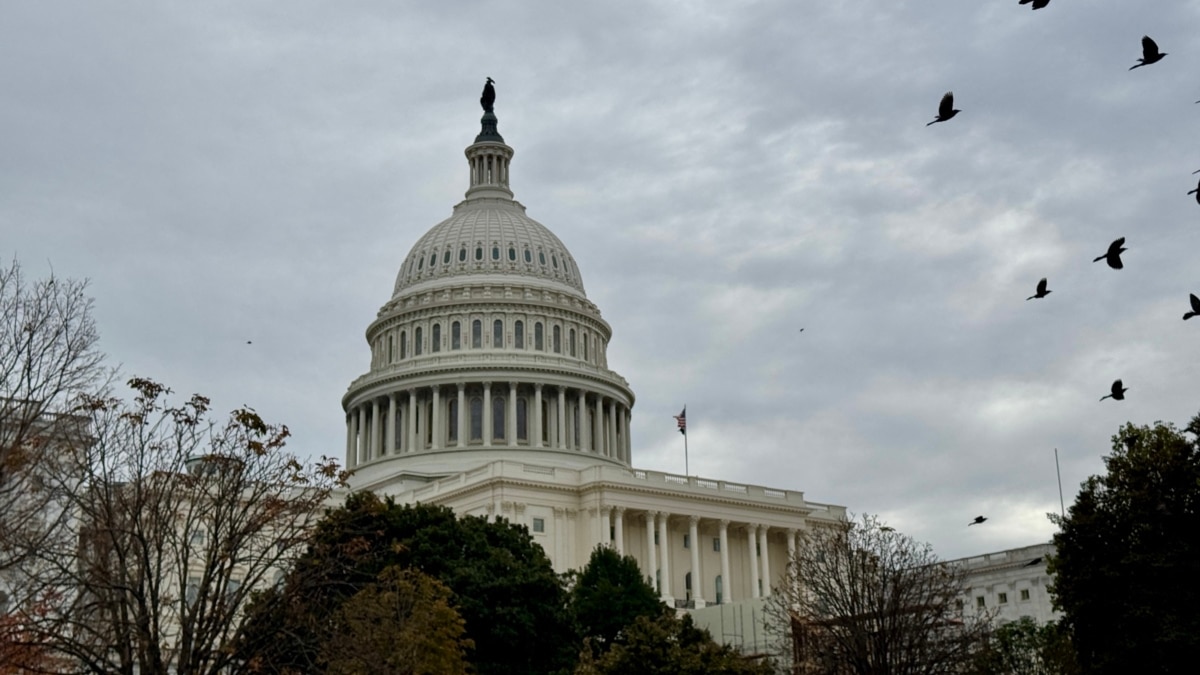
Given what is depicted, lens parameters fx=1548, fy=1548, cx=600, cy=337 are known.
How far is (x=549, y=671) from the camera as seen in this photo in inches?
2571

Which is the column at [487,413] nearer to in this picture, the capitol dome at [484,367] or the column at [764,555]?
the capitol dome at [484,367]

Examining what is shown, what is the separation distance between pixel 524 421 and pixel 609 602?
57734 mm

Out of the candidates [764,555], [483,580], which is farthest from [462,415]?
[483,580]

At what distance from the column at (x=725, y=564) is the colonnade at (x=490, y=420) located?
65.4 feet

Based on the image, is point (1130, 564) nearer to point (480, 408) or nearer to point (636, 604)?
point (636, 604)

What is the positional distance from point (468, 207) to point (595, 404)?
1095 inches

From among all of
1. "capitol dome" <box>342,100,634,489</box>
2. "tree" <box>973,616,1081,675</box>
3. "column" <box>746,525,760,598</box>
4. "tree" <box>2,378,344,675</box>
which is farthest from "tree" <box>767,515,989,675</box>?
"capitol dome" <box>342,100,634,489</box>

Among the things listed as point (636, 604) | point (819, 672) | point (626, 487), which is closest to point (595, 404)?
point (626, 487)

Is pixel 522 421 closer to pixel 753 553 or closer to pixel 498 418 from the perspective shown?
pixel 498 418

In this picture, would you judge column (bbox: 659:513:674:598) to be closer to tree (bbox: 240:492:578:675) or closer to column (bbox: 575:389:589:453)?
column (bbox: 575:389:589:453)

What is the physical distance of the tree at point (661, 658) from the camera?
5406 cm

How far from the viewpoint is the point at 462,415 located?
136 meters

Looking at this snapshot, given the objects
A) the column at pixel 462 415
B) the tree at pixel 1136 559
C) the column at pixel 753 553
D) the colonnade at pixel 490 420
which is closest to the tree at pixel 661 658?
the tree at pixel 1136 559

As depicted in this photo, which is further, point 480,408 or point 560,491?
point 480,408
